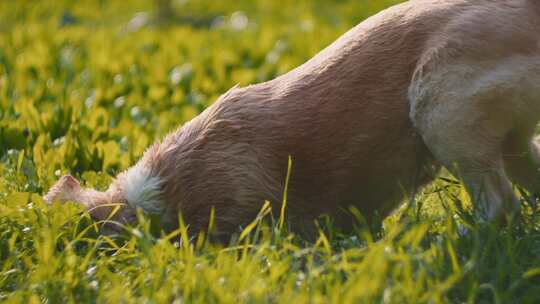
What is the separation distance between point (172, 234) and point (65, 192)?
86cm

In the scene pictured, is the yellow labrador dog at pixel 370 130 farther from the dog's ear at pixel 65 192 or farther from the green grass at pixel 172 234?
the green grass at pixel 172 234

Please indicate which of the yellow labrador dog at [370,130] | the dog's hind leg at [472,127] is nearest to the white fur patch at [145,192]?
the yellow labrador dog at [370,130]

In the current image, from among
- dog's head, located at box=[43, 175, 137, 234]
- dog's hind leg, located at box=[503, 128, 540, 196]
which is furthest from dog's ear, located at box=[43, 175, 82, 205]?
dog's hind leg, located at box=[503, 128, 540, 196]

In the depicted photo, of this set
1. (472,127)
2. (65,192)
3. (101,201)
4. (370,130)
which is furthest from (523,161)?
(65,192)

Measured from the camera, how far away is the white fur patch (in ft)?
12.5

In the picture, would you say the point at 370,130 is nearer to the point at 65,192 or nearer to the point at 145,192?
the point at 145,192

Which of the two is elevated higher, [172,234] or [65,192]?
[172,234]

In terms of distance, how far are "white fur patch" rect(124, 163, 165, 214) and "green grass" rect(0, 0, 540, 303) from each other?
3.7 inches

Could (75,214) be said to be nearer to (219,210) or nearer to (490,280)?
(219,210)

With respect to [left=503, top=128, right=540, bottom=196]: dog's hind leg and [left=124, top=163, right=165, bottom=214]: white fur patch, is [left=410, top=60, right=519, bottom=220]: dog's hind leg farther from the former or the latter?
[left=124, top=163, right=165, bottom=214]: white fur patch

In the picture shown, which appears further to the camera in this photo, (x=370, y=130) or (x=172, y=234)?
(x=370, y=130)

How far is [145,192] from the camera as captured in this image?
12.5 ft

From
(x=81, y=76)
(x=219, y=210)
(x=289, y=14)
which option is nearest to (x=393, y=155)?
(x=219, y=210)

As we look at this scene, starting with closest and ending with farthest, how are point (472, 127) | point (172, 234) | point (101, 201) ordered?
point (172, 234) → point (472, 127) → point (101, 201)
